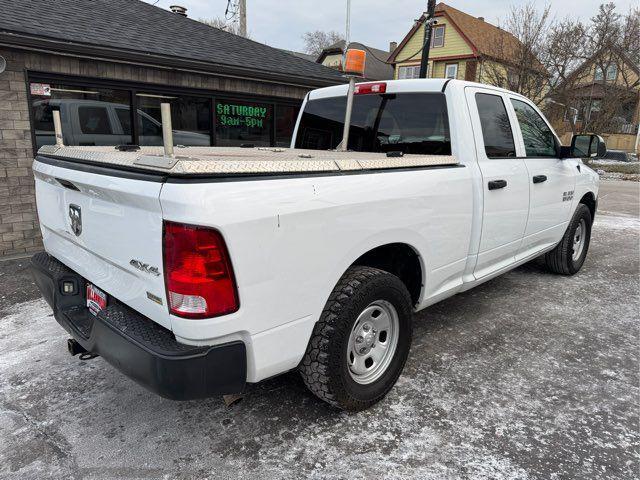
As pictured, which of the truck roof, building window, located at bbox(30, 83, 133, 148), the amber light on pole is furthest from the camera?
building window, located at bbox(30, 83, 133, 148)

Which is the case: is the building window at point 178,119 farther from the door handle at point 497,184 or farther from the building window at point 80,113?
the door handle at point 497,184

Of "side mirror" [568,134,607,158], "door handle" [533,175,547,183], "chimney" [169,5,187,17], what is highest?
"chimney" [169,5,187,17]

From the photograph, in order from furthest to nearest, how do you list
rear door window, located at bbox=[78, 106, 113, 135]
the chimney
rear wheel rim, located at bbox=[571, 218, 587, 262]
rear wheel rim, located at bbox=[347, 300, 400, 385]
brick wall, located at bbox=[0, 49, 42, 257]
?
the chimney, rear door window, located at bbox=[78, 106, 113, 135], brick wall, located at bbox=[0, 49, 42, 257], rear wheel rim, located at bbox=[571, 218, 587, 262], rear wheel rim, located at bbox=[347, 300, 400, 385]

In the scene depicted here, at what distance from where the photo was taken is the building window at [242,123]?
8164 mm

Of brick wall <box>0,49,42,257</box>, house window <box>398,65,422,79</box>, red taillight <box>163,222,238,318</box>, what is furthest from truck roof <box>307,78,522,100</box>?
house window <box>398,65,422,79</box>

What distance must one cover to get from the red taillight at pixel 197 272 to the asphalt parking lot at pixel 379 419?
934 mm

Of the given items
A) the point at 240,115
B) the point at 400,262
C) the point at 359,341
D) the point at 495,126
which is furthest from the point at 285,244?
the point at 240,115

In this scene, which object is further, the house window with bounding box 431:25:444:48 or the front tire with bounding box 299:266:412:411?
the house window with bounding box 431:25:444:48

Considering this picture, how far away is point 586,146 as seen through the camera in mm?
4660

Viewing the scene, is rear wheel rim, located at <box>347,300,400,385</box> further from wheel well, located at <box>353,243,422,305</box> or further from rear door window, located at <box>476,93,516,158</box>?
rear door window, located at <box>476,93,516,158</box>

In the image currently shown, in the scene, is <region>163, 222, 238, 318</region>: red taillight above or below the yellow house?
below

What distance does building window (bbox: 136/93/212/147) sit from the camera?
717 centimetres

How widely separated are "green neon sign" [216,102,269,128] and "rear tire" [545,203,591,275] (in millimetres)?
5610

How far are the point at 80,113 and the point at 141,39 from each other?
1541 millimetres
